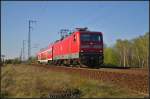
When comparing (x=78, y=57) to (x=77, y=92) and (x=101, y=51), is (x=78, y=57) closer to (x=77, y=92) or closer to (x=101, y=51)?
(x=101, y=51)

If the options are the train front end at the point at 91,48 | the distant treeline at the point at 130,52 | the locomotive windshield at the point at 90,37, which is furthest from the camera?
the distant treeline at the point at 130,52

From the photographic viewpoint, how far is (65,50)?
3284 cm

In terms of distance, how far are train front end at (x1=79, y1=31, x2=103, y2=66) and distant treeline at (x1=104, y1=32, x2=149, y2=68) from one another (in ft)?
178

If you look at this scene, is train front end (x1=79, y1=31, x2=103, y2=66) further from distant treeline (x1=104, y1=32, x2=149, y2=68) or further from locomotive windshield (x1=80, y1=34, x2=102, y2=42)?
distant treeline (x1=104, y1=32, x2=149, y2=68)

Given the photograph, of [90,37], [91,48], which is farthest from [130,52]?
[91,48]

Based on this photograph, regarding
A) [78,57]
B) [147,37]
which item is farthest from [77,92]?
[147,37]

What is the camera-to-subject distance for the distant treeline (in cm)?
8688

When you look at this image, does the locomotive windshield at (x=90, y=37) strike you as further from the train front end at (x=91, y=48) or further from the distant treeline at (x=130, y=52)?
the distant treeline at (x=130, y=52)

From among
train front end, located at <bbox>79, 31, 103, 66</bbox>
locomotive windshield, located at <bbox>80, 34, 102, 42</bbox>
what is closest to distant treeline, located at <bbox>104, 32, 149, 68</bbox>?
locomotive windshield, located at <bbox>80, 34, 102, 42</bbox>

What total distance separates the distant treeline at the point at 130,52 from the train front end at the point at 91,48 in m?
54.2

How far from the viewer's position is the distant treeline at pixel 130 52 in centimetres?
8688

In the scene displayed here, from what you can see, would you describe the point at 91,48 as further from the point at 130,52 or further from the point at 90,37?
the point at 130,52

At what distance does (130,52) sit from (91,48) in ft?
235

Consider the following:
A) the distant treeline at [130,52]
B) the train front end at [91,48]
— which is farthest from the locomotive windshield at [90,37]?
the distant treeline at [130,52]
